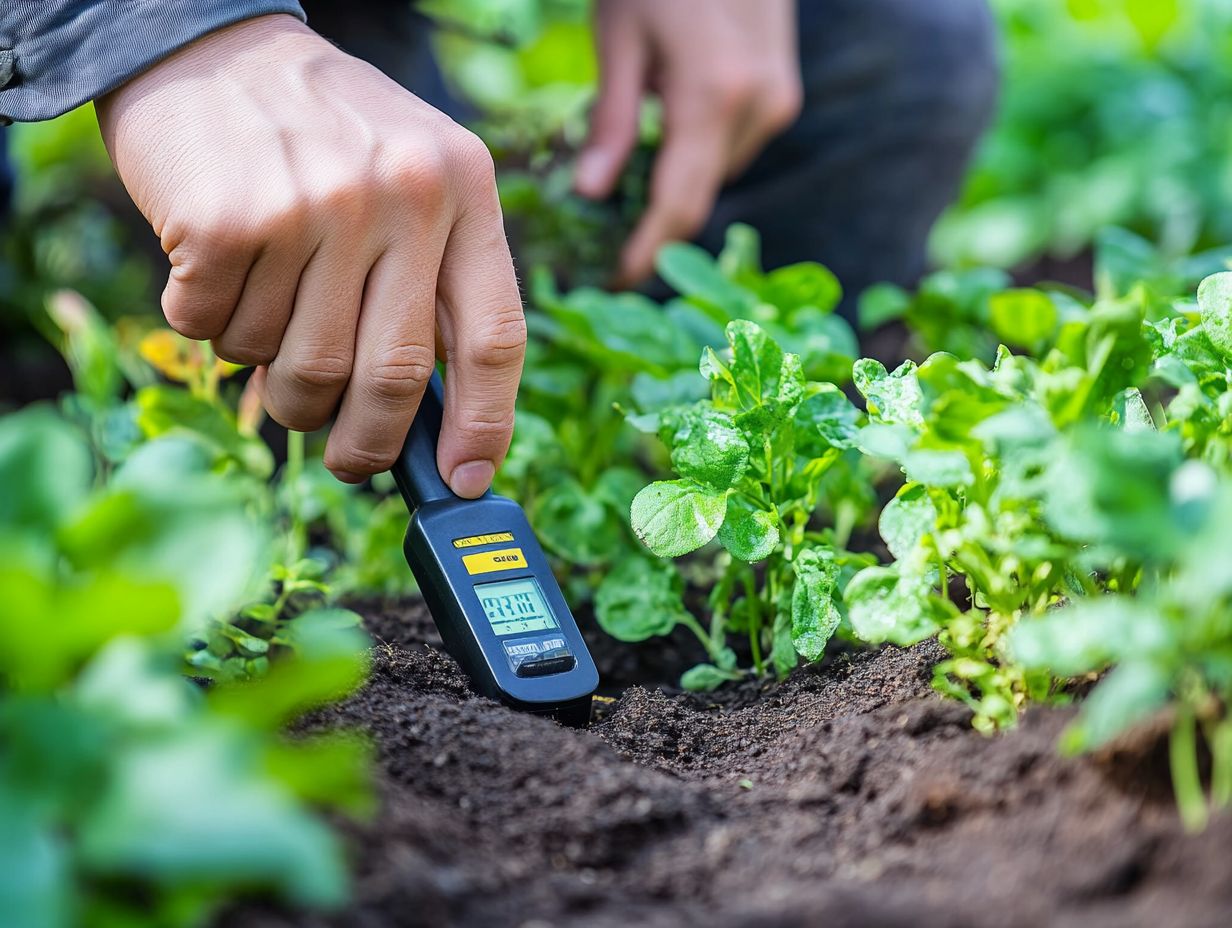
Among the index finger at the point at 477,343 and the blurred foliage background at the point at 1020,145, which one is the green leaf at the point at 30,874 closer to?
the index finger at the point at 477,343

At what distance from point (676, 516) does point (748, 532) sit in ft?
0.21

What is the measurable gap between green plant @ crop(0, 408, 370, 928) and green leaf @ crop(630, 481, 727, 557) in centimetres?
41

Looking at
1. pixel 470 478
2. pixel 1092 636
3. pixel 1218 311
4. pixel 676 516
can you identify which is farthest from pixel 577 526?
pixel 1092 636

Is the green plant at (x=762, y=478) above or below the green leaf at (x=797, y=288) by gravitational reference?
above

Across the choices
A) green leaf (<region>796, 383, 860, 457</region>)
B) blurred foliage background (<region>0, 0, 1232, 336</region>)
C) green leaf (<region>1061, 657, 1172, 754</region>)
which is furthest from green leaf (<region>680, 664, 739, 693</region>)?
blurred foliage background (<region>0, 0, 1232, 336</region>)

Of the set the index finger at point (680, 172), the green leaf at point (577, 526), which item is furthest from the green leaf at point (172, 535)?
the index finger at point (680, 172)

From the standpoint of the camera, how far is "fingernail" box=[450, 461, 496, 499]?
112 cm

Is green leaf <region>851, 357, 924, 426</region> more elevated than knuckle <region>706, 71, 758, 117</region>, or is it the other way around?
green leaf <region>851, 357, 924, 426</region>

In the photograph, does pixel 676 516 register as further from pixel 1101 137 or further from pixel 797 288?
pixel 1101 137

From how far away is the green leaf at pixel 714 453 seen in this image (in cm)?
101

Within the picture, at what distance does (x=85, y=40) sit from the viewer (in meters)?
1.13

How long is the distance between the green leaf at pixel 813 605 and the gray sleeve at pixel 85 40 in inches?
27.6

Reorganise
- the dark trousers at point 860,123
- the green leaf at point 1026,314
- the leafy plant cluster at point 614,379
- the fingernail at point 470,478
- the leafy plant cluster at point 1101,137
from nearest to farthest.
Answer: the fingernail at point 470,478, the leafy plant cluster at point 614,379, the green leaf at point 1026,314, the dark trousers at point 860,123, the leafy plant cluster at point 1101,137

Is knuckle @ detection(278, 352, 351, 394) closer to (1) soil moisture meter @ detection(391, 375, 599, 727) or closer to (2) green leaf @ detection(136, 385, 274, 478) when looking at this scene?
(1) soil moisture meter @ detection(391, 375, 599, 727)
